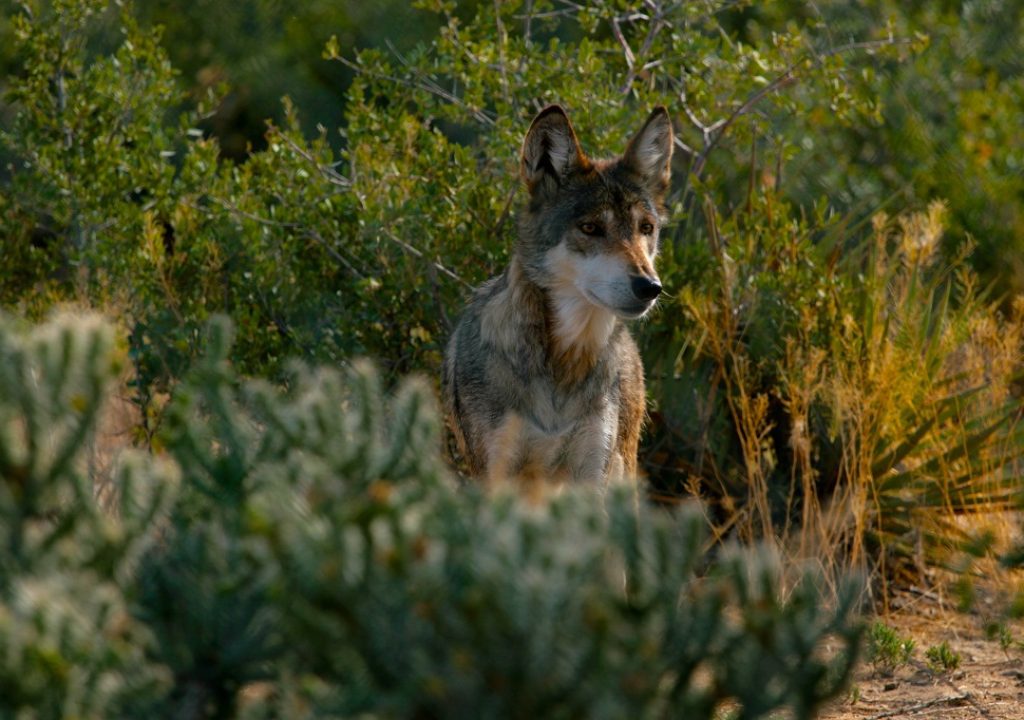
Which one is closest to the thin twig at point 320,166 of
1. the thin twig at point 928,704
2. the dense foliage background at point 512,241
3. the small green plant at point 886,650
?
the dense foliage background at point 512,241

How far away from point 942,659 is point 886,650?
23 centimetres

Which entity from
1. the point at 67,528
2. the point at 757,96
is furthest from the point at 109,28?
the point at 67,528

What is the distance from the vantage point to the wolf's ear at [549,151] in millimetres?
5684

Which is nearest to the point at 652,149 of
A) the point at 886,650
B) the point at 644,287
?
the point at 644,287

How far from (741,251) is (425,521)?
449 centimetres

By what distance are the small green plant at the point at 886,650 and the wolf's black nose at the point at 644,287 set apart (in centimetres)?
163

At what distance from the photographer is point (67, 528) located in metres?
2.76

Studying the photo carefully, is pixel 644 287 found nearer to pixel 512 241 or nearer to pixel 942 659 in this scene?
pixel 512 241

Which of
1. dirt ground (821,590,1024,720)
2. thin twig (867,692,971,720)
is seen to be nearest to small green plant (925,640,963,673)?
dirt ground (821,590,1024,720)

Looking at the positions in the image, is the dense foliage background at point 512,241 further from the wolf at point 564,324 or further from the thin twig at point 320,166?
the wolf at point 564,324

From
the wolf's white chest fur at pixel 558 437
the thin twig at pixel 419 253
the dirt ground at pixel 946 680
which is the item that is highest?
the thin twig at pixel 419 253

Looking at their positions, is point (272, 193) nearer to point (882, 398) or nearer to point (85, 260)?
point (85, 260)

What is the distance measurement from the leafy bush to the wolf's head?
2664mm

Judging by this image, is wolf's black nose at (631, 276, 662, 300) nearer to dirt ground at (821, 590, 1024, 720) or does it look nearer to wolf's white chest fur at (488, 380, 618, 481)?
wolf's white chest fur at (488, 380, 618, 481)
